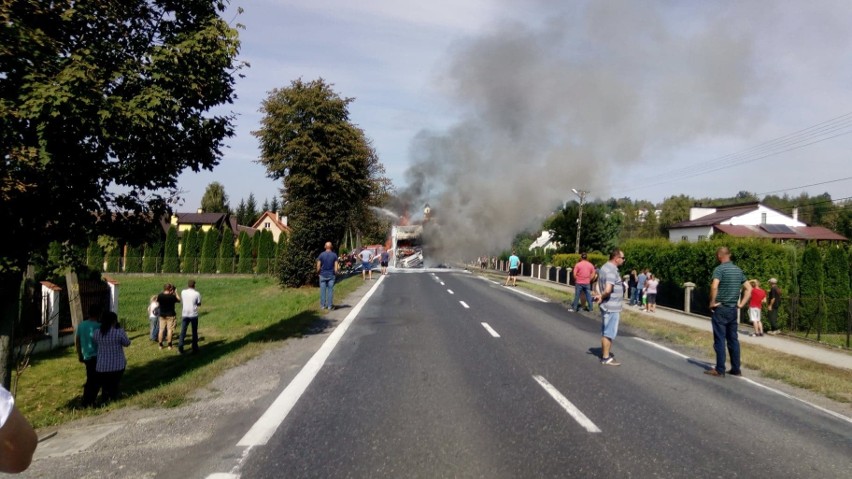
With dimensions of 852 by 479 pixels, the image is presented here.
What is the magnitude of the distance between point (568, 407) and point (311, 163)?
2394cm

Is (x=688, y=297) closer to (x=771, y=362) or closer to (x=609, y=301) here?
(x=771, y=362)

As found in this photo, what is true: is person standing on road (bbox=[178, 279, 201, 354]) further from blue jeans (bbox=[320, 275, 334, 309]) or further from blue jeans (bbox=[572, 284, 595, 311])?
blue jeans (bbox=[572, 284, 595, 311])

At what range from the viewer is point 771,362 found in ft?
36.8

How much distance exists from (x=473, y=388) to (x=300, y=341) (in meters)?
5.04

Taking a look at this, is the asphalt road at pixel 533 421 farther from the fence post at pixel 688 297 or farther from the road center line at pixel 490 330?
the fence post at pixel 688 297

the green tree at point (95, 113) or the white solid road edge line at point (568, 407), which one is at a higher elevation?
the green tree at point (95, 113)

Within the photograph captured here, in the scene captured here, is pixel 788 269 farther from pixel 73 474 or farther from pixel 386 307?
pixel 73 474

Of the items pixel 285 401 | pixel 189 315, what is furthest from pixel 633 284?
pixel 285 401

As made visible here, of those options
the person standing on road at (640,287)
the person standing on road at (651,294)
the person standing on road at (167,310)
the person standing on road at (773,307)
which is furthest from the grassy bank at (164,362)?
the person standing on road at (773,307)

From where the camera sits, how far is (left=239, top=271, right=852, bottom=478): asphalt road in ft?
16.0

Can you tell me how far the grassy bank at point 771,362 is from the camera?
9102 millimetres

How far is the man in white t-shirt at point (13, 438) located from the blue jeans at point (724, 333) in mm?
9516

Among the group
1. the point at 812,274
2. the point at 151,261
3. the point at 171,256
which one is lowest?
the point at 151,261

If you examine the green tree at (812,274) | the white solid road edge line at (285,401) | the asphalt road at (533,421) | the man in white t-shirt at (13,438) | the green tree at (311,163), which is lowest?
the white solid road edge line at (285,401)
